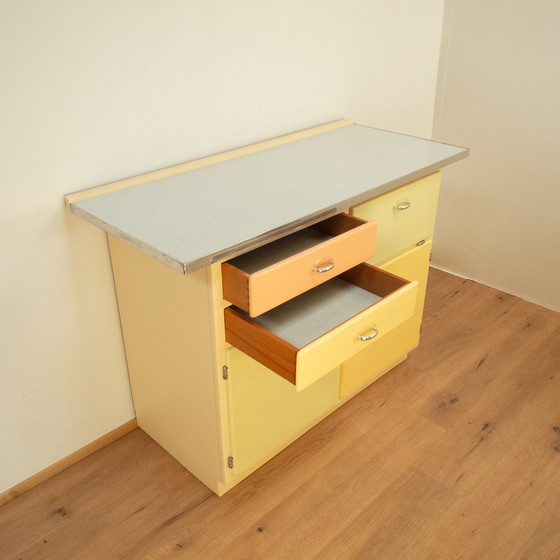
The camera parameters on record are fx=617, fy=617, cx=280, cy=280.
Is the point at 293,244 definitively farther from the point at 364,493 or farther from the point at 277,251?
the point at 364,493

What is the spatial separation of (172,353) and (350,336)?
483 millimetres

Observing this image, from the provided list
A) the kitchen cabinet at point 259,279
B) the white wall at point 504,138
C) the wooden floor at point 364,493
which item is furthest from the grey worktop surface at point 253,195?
the wooden floor at point 364,493

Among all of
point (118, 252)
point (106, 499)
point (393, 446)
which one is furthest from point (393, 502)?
point (118, 252)

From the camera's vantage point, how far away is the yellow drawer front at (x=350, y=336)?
4.31 ft

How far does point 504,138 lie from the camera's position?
7.98 ft

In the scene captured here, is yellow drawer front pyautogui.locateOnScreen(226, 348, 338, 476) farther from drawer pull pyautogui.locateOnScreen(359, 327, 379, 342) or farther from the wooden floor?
drawer pull pyautogui.locateOnScreen(359, 327, 379, 342)

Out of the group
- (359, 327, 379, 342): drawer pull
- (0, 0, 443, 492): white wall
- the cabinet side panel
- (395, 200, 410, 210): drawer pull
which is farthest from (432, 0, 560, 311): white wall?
the cabinet side panel

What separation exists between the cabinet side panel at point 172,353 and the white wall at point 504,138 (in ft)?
5.23

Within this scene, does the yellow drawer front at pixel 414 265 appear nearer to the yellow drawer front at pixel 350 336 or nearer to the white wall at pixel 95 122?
the yellow drawer front at pixel 350 336

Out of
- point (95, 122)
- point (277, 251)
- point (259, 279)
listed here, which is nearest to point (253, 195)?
point (277, 251)

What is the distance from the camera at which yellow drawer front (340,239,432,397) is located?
Answer: 1886 mm

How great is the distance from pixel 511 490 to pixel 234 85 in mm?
1383

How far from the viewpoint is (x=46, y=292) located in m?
1.55

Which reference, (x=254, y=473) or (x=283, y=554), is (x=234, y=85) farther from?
(x=283, y=554)
